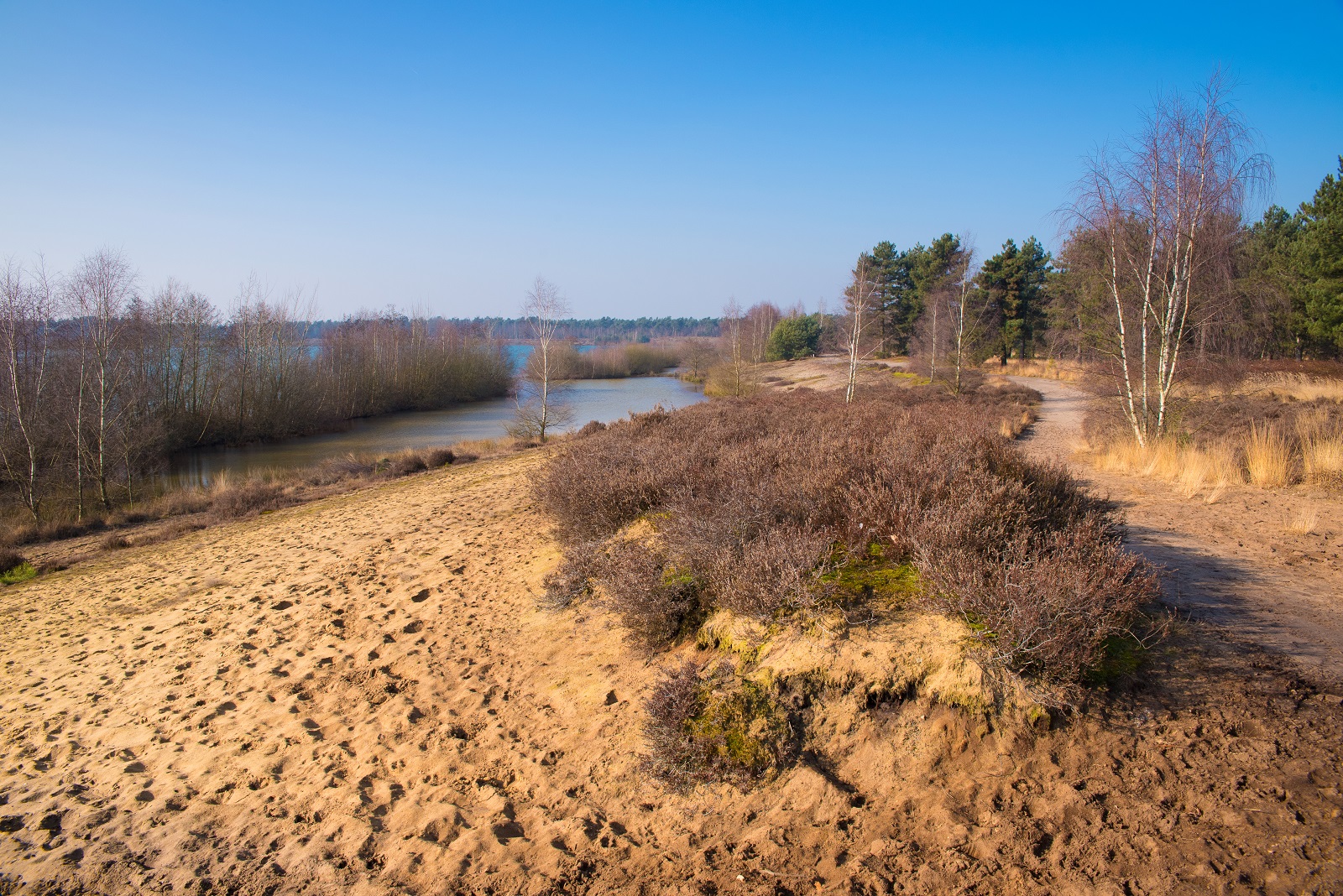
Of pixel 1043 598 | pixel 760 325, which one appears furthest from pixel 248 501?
pixel 760 325

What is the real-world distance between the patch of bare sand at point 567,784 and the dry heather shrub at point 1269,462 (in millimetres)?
7054

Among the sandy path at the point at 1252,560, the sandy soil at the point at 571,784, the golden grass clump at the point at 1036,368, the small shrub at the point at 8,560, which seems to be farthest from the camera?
the golden grass clump at the point at 1036,368

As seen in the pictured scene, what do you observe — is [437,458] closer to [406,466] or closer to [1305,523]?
[406,466]

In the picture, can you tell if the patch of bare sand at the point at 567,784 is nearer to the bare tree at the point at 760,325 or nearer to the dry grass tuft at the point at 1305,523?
the dry grass tuft at the point at 1305,523

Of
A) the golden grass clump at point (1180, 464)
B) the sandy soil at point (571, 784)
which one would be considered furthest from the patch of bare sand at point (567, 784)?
Answer: the golden grass clump at point (1180, 464)

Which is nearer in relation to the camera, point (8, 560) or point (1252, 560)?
point (1252, 560)

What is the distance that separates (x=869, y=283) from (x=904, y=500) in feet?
70.2

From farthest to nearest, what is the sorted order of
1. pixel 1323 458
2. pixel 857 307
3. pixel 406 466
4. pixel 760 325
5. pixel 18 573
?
pixel 760 325, pixel 857 307, pixel 406 466, pixel 18 573, pixel 1323 458

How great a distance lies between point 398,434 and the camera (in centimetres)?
3534

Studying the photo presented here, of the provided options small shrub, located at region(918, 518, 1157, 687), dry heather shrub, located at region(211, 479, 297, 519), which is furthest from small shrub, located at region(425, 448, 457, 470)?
small shrub, located at region(918, 518, 1157, 687)

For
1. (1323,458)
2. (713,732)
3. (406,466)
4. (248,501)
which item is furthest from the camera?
(406,466)

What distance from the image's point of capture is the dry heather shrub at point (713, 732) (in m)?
3.39

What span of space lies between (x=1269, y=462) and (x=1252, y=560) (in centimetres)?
452

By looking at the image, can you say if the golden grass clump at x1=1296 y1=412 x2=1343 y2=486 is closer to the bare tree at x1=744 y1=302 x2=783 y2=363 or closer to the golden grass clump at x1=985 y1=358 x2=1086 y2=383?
the golden grass clump at x1=985 y1=358 x2=1086 y2=383
